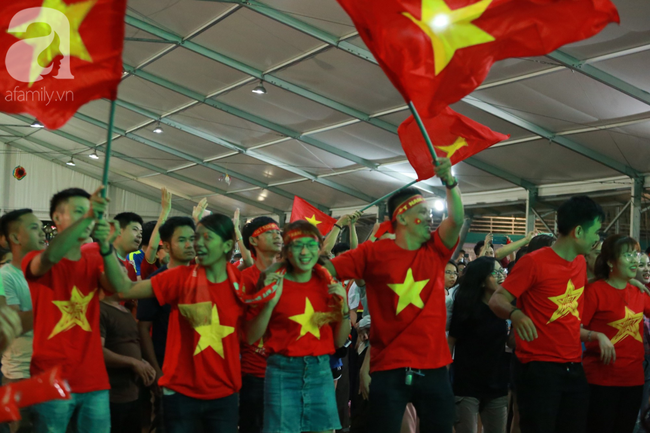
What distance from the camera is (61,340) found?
10.9 feet

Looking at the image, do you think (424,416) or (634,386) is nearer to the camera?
(424,416)

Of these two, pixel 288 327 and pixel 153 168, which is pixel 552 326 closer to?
pixel 288 327

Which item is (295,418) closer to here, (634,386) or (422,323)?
(422,323)

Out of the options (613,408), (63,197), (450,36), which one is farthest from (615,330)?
(63,197)

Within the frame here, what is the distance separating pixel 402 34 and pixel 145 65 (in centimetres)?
1411

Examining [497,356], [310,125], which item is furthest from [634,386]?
[310,125]

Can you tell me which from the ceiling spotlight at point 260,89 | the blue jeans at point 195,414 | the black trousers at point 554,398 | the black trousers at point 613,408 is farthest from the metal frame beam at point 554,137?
the blue jeans at point 195,414

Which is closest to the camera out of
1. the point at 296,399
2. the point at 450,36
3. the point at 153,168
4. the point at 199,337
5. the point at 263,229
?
the point at 450,36

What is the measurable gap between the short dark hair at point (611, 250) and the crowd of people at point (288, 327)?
3cm

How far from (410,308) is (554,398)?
1.07 m

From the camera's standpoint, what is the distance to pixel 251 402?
4273 mm

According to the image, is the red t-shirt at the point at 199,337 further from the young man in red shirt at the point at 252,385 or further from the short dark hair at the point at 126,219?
the short dark hair at the point at 126,219

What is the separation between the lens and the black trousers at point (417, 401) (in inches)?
136

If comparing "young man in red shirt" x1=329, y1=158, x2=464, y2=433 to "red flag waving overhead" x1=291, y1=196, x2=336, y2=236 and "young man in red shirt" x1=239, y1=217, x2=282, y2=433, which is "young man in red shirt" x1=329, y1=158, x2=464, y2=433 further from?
"red flag waving overhead" x1=291, y1=196, x2=336, y2=236
